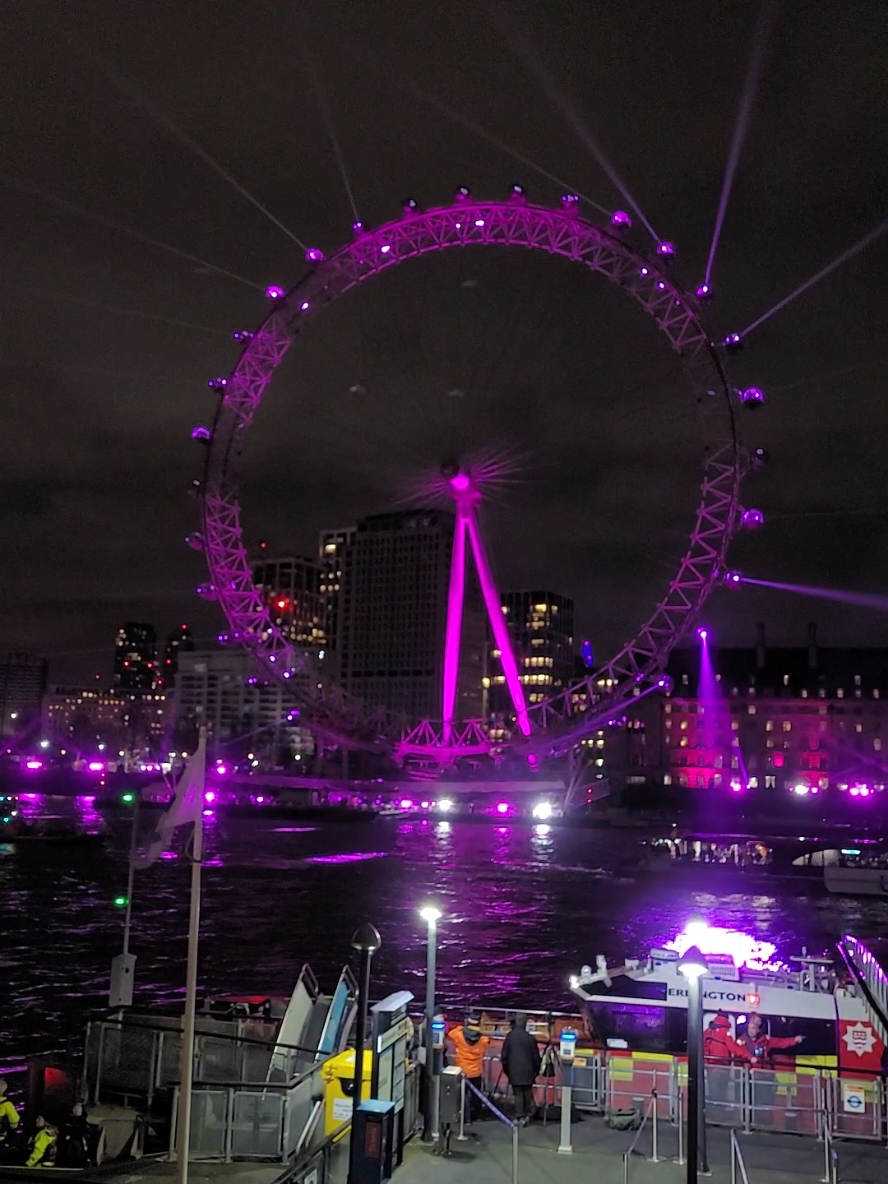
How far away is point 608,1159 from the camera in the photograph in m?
11.1

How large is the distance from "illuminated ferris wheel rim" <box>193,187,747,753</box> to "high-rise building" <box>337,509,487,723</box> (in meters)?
107

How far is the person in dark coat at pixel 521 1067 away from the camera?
12.2 meters

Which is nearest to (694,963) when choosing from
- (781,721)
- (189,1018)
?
(189,1018)

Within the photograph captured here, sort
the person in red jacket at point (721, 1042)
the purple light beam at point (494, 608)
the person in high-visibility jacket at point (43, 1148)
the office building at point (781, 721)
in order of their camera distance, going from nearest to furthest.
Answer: the person in high-visibility jacket at point (43, 1148) < the person in red jacket at point (721, 1042) < the purple light beam at point (494, 608) < the office building at point (781, 721)

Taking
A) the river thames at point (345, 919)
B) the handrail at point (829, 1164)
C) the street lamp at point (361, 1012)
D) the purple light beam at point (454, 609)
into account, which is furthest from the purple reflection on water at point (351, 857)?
the handrail at point (829, 1164)

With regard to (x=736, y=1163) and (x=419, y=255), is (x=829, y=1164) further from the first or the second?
(x=419, y=255)

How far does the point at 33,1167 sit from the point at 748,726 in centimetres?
14998

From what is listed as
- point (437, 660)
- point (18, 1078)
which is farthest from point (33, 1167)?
point (437, 660)

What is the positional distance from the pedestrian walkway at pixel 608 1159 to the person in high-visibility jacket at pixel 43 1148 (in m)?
4.99

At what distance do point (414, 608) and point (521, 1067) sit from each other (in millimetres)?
181219

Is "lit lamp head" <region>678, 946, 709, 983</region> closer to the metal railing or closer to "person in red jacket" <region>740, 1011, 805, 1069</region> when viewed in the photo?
the metal railing

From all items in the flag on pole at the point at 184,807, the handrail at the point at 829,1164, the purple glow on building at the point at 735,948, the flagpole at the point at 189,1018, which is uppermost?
the flag on pole at the point at 184,807

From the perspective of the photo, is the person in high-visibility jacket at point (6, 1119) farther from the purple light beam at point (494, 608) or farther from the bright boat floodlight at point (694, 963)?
the purple light beam at point (494, 608)

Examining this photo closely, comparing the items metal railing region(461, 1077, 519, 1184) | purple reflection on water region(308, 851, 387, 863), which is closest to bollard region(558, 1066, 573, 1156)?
metal railing region(461, 1077, 519, 1184)
